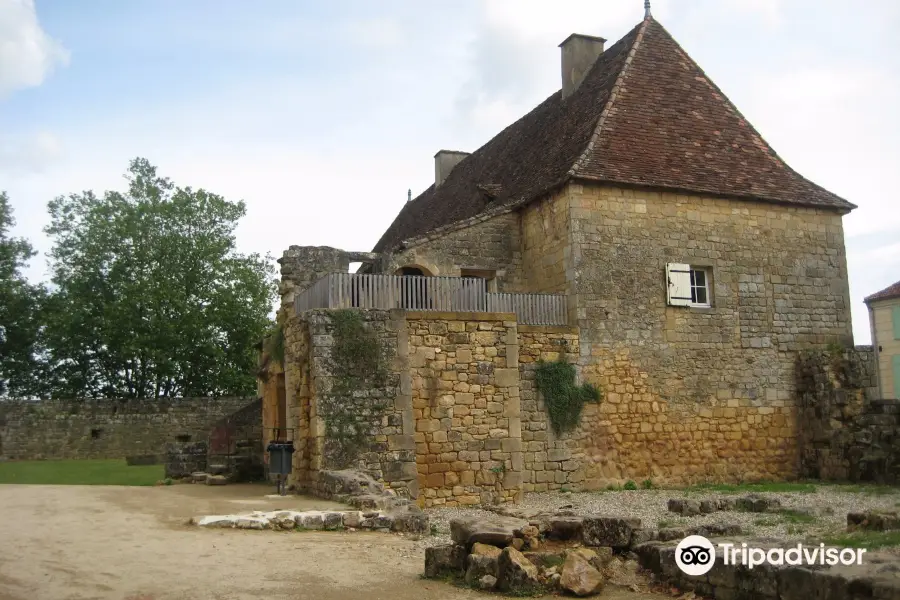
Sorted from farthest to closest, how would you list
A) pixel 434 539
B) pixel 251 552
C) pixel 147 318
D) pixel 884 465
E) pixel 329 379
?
pixel 147 318, pixel 884 465, pixel 329 379, pixel 434 539, pixel 251 552

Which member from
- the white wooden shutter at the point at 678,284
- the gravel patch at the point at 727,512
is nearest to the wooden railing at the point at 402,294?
the gravel patch at the point at 727,512

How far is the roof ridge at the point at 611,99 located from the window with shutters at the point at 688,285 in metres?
2.74

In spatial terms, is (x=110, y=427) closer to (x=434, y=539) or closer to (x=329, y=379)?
(x=329, y=379)

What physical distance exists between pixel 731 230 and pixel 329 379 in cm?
935

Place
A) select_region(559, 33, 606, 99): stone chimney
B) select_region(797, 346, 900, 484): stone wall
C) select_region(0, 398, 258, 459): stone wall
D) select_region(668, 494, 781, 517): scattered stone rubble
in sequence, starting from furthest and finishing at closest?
1. select_region(0, 398, 258, 459): stone wall
2. select_region(559, 33, 606, 99): stone chimney
3. select_region(797, 346, 900, 484): stone wall
4. select_region(668, 494, 781, 517): scattered stone rubble

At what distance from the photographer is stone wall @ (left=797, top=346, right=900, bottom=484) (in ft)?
53.5

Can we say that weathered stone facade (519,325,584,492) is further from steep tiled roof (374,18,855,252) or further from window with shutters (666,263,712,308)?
steep tiled roof (374,18,855,252)

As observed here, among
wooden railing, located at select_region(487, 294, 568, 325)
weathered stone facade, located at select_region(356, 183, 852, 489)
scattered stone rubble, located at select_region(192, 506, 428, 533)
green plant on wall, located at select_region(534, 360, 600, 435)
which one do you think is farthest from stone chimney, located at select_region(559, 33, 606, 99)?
scattered stone rubble, located at select_region(192, 506, 428, 533)

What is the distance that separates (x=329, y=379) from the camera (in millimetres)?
13117

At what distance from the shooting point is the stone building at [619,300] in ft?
45.8

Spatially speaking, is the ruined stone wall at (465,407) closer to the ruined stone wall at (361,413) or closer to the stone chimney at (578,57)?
the ruined stone wall at (361,413)

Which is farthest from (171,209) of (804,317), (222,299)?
(804,317)

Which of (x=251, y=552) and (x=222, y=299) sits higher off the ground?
(x=222, y=299)

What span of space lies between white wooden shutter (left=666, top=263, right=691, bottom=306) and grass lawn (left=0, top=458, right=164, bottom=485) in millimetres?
10918
